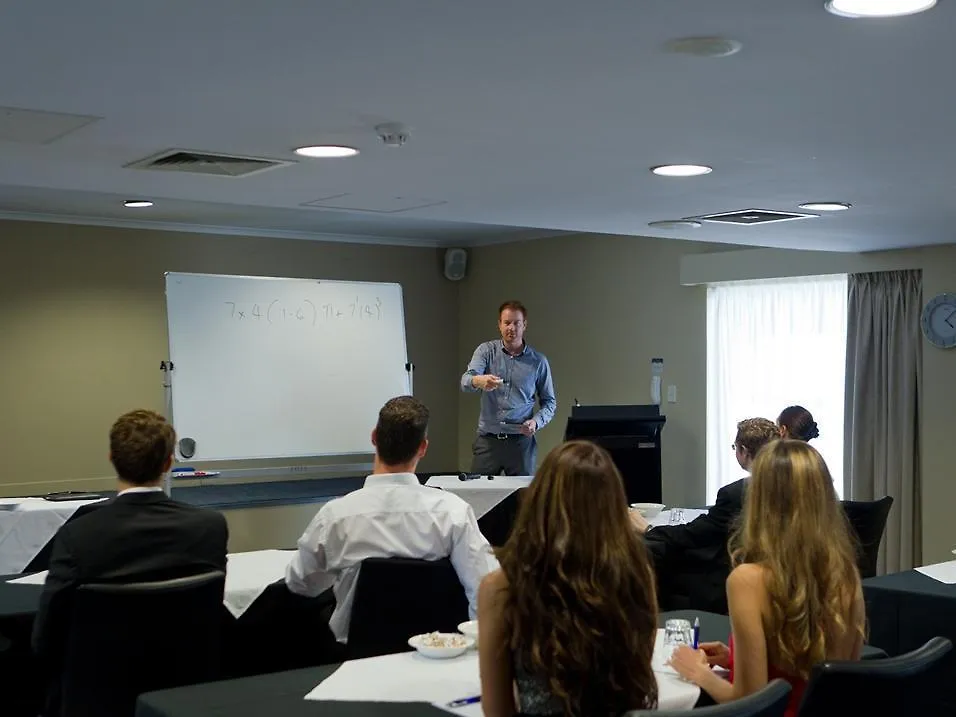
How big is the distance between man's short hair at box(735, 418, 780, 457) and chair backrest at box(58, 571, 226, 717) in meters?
2.06

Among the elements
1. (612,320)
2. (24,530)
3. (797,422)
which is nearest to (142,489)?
(24,530)

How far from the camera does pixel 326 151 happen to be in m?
3.17

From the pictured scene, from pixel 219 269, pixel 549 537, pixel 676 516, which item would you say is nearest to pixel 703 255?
pixel 676 516

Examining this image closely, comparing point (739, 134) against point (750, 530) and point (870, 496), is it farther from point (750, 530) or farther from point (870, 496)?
point (870, 496)

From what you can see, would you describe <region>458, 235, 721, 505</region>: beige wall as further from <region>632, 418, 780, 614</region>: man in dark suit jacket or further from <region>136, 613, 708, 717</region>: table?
<region>136, 613, 708, 717</region>: table

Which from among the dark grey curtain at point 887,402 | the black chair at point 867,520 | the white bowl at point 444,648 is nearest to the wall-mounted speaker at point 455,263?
the dark grey curtain at point 887,402

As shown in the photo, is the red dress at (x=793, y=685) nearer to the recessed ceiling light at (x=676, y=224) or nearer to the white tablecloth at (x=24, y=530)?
the recessed ceiling light at (x=676, y=224)

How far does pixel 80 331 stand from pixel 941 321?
6.26 metres

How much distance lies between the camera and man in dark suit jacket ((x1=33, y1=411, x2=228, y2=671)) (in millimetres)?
2650

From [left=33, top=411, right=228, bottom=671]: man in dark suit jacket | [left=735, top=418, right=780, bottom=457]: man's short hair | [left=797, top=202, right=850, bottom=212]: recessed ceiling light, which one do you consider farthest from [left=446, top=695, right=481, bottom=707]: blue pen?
[left=797, top=202, right=850, bottom=212]: recessed ceiling light

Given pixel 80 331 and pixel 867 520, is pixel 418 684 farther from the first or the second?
pixel 80 331

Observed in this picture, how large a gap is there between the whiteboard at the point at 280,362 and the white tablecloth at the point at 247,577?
3.07m

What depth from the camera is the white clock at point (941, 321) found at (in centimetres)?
571

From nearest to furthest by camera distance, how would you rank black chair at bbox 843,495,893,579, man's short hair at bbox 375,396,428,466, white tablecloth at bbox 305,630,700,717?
white tablecloth at bbox 305,630,700,717, man's short hair at bbox 375,396,428,466, black chair at bbox 843,495,893,579
